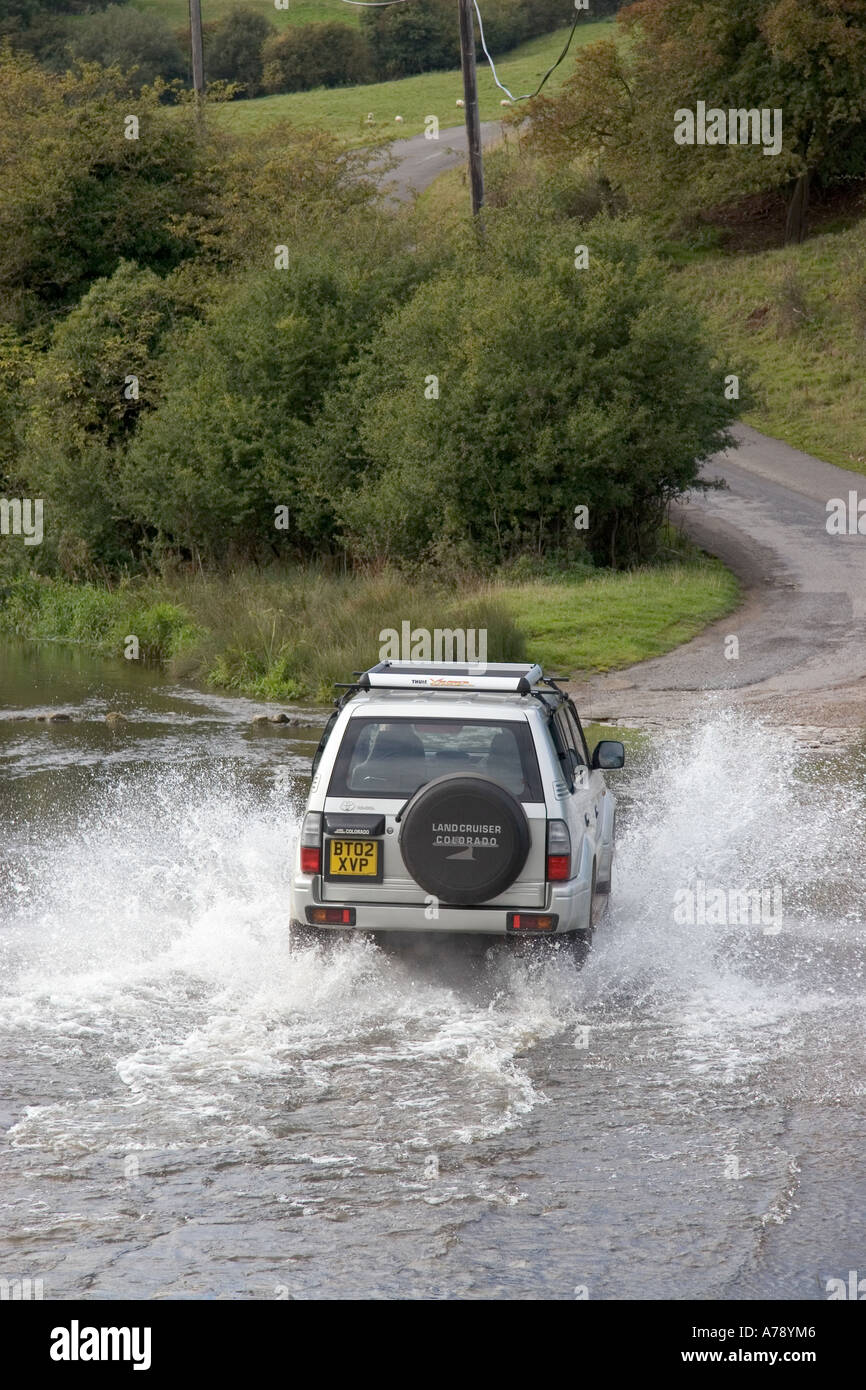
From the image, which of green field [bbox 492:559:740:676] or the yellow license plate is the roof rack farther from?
green field [bbox 492:559:740:676]

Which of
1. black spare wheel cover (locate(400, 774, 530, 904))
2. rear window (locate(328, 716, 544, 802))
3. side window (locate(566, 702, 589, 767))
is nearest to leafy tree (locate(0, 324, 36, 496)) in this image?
side window (locate(566, 702, 589, 767))

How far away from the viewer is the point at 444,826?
27.5 ft

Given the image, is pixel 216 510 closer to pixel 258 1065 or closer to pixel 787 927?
pixel 787 927

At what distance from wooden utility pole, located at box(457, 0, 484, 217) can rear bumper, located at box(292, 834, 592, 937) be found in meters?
24.4

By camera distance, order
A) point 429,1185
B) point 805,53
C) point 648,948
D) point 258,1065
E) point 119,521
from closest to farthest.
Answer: point 429,1185 < point 258,1065 < point 648,948 < point 119,521 < point 805,53

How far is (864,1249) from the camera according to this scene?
566 cm

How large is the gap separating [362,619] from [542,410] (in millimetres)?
6057

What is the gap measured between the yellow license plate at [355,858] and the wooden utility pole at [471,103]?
24.3 meters

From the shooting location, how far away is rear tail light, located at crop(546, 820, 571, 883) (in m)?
8.50

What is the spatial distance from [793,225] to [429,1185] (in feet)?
165

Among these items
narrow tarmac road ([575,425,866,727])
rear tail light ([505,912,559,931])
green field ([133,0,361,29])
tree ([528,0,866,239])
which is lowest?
narrow tarmac road ([575,425,866,727])

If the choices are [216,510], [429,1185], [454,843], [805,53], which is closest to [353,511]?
[216,510]

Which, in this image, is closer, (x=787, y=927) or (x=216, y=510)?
(x=787, y=927)
